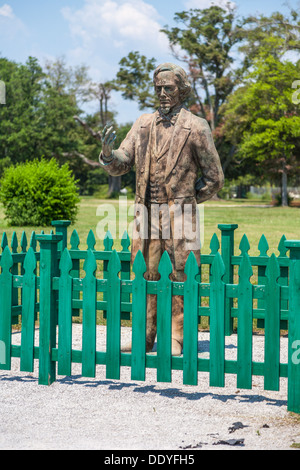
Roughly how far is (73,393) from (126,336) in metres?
1.91

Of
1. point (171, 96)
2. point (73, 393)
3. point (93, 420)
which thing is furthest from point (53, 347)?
point (171, 96)

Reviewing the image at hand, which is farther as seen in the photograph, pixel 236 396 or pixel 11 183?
pixel 11 183

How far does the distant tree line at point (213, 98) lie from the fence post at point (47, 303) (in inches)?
1454

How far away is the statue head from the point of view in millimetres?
5562

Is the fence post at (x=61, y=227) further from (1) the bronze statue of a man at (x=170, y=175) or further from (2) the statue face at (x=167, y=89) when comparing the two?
(2) the statue face at (x=167, y=89)

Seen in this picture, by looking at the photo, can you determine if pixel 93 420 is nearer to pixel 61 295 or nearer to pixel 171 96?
pixel 61 295

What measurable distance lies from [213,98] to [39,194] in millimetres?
40173

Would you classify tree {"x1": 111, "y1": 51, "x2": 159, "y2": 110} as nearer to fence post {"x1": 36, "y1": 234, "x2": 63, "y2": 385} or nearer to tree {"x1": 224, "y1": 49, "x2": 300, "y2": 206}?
tree {"x1": 224, "y1": 49, "x2": 300, "y2": 206}

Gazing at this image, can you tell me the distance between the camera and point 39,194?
65.9 feet

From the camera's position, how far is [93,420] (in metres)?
4.03

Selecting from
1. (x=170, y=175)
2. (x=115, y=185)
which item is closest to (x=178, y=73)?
(x=170, y=175)

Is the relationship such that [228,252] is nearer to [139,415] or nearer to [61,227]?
[61,227]

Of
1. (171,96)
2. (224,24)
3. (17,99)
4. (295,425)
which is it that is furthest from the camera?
(17,99)
